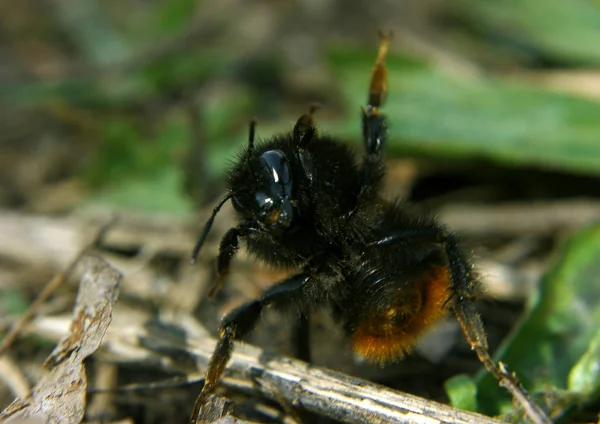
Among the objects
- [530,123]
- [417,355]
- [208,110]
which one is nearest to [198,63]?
[208,110]

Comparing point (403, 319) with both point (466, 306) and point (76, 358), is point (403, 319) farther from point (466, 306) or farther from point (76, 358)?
point (76, 358)

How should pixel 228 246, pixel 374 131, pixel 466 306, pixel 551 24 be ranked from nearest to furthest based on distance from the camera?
1. pixel 466 306
2. pixel 228 246
3. pixel 374 131
4. pixel 551 24

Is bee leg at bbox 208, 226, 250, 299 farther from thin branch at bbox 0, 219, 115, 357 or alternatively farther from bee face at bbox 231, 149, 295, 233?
thin branch at bbox 0, 219, 115, 357

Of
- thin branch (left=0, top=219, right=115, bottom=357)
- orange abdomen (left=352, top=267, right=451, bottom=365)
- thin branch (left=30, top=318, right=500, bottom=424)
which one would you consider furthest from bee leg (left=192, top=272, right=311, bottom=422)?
thin branch (left=0, top=219, right=115, bottom=357)

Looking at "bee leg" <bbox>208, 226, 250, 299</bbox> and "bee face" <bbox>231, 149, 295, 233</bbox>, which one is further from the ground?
"bee face" <bbox>231, 149, 295, 233</bbox>

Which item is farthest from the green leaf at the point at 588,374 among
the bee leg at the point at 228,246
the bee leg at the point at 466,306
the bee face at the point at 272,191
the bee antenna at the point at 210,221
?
the bee antenna at the point at 210,221

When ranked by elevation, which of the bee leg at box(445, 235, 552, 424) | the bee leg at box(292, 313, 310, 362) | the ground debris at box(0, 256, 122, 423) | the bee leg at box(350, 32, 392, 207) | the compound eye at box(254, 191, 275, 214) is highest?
the bee leg at box(350, 32, 392, 207)

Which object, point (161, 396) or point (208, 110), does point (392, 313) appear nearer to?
point (161, 396)

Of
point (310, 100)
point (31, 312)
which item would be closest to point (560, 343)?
point (31, 312)
